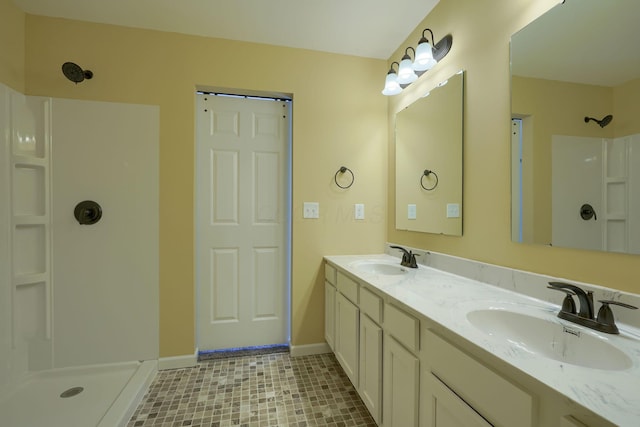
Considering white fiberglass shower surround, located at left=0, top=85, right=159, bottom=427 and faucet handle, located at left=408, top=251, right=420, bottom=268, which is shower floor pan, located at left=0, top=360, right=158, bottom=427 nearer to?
white fiberglass shower surround, located at left=0, top=85, right=159, bottom=427

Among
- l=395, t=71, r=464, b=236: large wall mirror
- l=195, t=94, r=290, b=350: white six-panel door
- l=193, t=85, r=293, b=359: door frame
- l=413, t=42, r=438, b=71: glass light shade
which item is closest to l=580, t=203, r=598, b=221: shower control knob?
l=395, t=71, r=464, b=236: large wall mirror

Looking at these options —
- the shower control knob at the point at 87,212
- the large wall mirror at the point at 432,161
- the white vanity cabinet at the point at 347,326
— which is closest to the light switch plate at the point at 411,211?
the large wall mirror at the point at 432,161

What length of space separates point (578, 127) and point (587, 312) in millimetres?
664

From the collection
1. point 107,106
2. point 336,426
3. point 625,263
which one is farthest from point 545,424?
point 107,106

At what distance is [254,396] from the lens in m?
1.71

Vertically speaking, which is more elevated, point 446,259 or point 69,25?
point 69,25

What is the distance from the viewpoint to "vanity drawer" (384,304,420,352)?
1033 mm

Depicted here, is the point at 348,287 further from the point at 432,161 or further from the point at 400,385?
the point at 432,161

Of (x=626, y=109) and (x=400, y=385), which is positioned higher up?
(x=626, y=109)

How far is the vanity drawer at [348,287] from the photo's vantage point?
1616 mm

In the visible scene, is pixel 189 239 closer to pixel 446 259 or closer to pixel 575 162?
pixel 446 259

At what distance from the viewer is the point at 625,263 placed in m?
0.90

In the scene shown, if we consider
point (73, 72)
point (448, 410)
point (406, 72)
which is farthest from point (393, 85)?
point (73, 72)

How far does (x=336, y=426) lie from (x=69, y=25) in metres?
3.09
